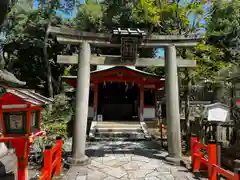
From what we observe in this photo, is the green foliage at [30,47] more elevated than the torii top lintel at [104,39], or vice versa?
the green foliage at [30,47]

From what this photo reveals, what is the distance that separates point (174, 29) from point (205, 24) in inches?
50.6

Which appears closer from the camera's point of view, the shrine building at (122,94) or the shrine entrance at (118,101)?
the shrine building at (122,94)

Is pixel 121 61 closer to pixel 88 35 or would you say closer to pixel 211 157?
pixel 88 35

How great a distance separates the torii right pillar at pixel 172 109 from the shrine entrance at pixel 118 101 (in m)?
8.93

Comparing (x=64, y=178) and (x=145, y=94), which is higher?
(x=145, y=94)

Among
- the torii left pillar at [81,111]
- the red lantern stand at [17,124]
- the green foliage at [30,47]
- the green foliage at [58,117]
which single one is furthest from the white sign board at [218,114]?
the green foliage at [30,47]

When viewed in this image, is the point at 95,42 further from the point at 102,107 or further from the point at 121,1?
the point at 121,1

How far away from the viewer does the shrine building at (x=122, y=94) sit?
497 inches

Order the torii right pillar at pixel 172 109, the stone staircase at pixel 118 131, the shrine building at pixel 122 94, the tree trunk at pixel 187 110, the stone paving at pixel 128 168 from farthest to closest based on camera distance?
the shrine building at pixel 122 94
the stone staircase at pixel 118 131
the tree trunk at pixel 187 110
the torii right pillar at pixel 172 109
the stone paving at pixel 128 168

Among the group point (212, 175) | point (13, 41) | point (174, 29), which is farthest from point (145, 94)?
point (13, 41)

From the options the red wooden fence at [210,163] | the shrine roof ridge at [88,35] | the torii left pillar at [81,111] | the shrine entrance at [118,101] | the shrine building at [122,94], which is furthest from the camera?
the shrine entrance at [118,101]

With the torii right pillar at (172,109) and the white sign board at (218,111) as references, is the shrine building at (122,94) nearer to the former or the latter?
the torii right pillar at (172,109)

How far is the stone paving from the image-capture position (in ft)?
15.9

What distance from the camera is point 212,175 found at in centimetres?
418
